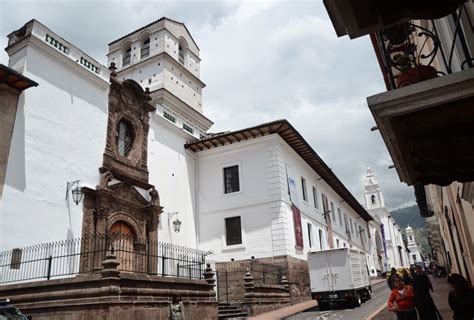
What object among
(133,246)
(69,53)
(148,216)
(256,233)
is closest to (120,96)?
(69,53)

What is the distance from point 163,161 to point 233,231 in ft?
18.2

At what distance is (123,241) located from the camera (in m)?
17.3

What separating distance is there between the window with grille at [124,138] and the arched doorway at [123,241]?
355 cm

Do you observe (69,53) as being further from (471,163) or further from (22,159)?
(471,163)

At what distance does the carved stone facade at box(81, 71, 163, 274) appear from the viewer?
15589 millimetres

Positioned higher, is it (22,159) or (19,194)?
(22,159)

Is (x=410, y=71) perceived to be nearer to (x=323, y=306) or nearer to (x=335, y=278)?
(x=335, y=278)

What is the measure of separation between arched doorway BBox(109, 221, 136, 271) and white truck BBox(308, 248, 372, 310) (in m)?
8.29

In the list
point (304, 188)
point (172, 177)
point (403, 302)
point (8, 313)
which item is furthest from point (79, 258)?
Answer: point (304, 188)

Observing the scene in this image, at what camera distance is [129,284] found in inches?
423

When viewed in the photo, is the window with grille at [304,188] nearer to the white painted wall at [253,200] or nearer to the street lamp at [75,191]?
the white painted wall at [253,200]

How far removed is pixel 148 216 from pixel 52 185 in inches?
204

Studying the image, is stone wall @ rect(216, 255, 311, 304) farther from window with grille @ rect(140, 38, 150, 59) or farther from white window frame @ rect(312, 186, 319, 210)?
window with grille @ rect(140, 38, 150, 59)

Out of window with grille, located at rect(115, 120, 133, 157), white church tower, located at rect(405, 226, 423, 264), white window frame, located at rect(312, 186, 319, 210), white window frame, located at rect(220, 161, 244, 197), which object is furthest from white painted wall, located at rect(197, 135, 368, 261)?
white church tower, located at rect(405, 226, 423, 264)
